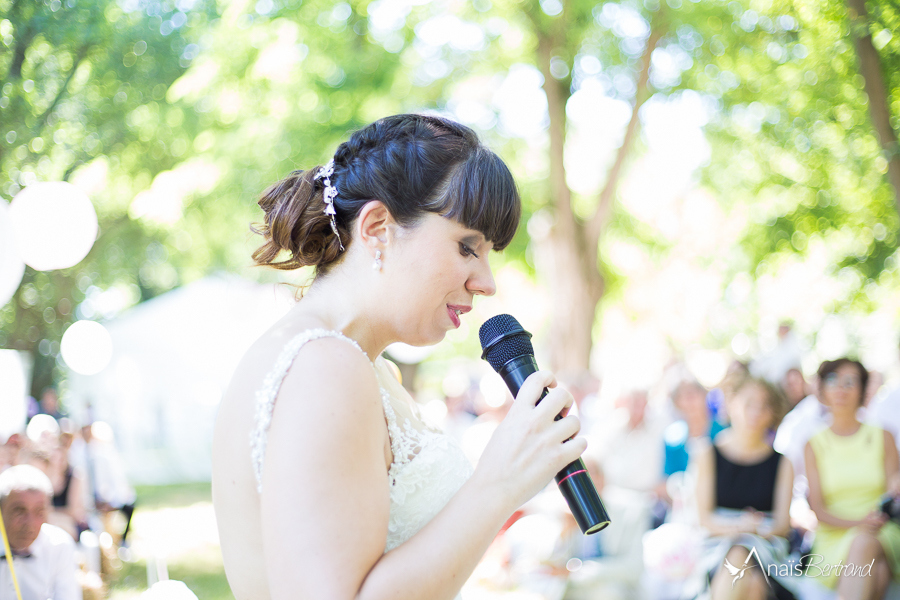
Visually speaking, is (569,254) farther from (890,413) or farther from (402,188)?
(402,188)

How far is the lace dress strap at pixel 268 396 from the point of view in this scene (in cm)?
118

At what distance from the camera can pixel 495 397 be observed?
8.46 metres

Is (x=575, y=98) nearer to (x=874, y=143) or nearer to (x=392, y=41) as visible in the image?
(x=392, y=41)

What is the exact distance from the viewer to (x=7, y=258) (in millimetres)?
3020

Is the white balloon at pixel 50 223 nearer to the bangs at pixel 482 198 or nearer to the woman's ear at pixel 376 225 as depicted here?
the woman's ear at pixel 376 225

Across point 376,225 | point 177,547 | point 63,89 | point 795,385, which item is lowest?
point 795,385

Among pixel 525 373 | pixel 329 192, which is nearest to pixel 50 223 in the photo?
pixel 329 192

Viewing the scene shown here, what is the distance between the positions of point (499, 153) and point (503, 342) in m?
7.06

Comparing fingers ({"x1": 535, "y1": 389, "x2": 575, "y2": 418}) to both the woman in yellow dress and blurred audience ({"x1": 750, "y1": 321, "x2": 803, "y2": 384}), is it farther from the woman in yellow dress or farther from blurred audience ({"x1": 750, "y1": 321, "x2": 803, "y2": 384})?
blurred audience ({"x1": 750, "y1": 321, "x2": 803, "y2": 384})

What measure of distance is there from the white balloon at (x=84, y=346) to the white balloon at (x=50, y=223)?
99 cm

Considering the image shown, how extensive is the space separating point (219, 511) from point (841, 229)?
4.26 m

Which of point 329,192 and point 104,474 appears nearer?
point 329,192

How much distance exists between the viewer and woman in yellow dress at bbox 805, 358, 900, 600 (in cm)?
380

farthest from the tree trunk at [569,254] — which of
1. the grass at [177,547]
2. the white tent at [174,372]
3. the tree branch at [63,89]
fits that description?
the tree branch at [63,89]
